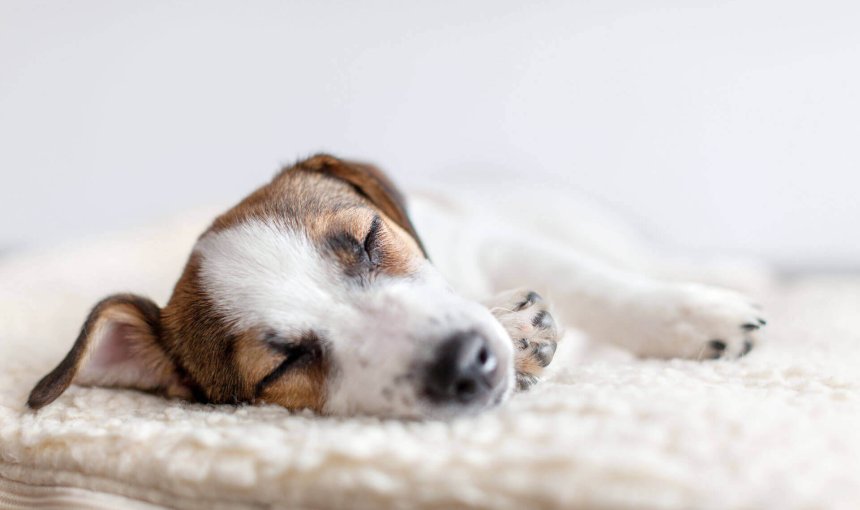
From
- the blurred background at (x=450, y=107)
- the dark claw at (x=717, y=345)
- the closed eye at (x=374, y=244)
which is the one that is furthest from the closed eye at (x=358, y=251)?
the blurred background at (x=450, y=107)

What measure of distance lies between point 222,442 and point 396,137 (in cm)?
329

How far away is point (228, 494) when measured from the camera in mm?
1014

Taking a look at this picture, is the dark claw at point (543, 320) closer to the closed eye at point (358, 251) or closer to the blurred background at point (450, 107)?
the closed eye at point (358, 251)

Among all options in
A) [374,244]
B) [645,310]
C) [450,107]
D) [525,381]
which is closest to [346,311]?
[374,244]

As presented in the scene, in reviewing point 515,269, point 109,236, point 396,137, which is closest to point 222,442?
point 515,269

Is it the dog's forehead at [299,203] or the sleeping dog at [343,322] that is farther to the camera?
the dog's forehead at [299,203]

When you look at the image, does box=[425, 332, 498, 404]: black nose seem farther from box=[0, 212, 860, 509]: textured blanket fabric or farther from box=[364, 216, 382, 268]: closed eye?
box=[364, 216, 382, 268]: closed eye

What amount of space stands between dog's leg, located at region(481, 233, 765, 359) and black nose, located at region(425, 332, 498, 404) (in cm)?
63

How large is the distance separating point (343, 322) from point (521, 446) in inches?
21.7

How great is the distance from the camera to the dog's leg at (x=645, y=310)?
1.62m

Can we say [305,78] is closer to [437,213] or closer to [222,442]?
[437,213]

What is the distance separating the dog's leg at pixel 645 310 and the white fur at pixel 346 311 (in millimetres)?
506

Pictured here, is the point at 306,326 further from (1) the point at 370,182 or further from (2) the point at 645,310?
(2) the point at 645,310

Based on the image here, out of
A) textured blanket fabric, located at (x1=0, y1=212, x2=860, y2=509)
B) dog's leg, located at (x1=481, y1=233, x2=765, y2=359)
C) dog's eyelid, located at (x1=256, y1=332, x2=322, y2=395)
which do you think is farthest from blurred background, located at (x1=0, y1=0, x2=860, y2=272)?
dog's eyelid, located at (x1=256, y1=332, x2=322, y2=395)
